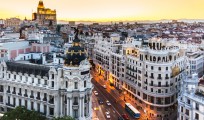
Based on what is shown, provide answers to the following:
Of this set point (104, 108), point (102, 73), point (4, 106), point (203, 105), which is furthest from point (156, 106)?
point (102, 73)

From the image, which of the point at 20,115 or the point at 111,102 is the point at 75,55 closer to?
the point at 20,115

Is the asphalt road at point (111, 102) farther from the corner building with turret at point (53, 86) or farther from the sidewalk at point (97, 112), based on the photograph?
the corner building with turret at point (53, 86)

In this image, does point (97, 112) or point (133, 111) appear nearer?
point (133, 111)

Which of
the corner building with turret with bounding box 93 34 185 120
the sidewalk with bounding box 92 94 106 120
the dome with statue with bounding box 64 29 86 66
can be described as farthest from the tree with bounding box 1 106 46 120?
the corner building with turret with bounding box 93 34 185 120

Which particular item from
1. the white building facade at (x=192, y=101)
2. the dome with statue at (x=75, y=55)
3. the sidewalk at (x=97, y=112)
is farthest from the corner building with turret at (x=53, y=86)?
the white building facade at (x=192, y=101)

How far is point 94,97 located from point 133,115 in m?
28.0

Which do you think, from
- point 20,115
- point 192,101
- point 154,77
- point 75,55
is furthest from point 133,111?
point 20,115

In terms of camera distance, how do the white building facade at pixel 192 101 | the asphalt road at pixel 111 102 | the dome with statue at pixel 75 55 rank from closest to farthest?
the white building facade at pixel 192 101 < the dome with statue at pixel 75 55 < the asphalt road at pixel 111 102

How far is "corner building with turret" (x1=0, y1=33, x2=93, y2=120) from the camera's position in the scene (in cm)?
9294

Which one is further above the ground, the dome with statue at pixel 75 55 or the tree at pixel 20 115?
the dome with statue at pixel 75 55

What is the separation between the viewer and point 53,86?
318ft

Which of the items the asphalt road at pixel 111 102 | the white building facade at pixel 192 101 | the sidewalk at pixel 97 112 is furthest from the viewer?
the asphalt road at pixel 111 102

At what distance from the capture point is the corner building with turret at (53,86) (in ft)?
305

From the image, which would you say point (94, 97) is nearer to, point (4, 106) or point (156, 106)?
point (156, 106)
